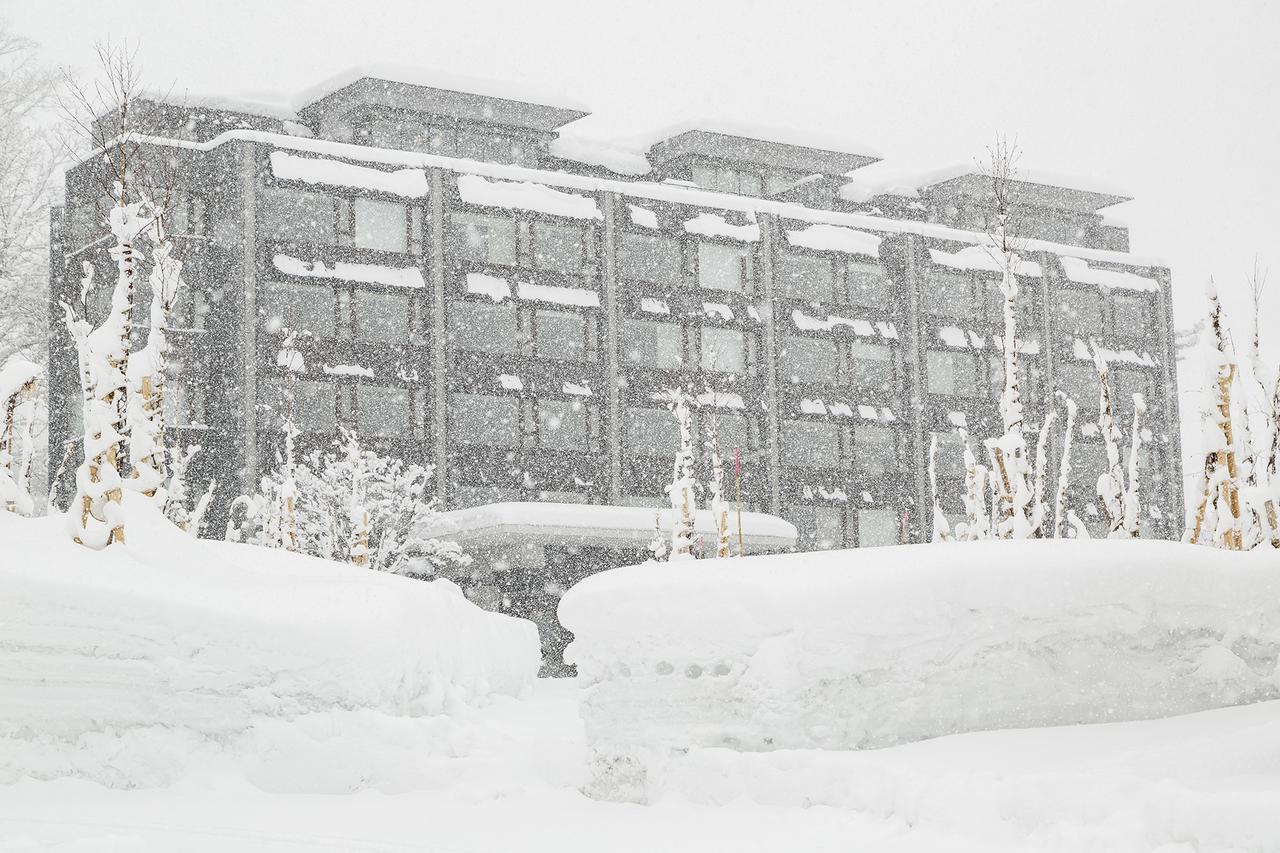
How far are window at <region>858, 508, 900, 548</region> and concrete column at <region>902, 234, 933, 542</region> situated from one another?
1.12 meters

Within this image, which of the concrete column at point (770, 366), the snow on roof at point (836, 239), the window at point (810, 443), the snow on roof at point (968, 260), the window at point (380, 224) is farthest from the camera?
the snow on roof at point (968, 260)

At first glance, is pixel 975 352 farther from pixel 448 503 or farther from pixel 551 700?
pixel 551 700

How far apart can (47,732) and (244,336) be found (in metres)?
31.4

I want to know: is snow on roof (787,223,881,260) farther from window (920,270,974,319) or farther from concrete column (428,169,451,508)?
concrete column (428,169,451,508)

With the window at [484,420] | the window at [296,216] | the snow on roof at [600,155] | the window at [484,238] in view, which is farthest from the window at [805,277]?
the window at [296,216]

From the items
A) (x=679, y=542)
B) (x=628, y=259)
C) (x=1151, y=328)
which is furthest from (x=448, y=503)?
(x=1151, y=328)

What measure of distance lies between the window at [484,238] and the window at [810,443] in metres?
11.5

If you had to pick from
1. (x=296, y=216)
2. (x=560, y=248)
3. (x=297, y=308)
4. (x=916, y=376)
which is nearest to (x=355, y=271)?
(x=297, y=308)

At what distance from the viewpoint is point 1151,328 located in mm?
59000

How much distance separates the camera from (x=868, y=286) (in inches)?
2074

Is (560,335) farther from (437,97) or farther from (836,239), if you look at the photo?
(836,239)


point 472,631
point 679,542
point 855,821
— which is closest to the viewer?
point 855,821

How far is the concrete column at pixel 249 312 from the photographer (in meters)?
40.4

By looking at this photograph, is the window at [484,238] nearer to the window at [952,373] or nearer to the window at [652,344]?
the window at [652,344]
